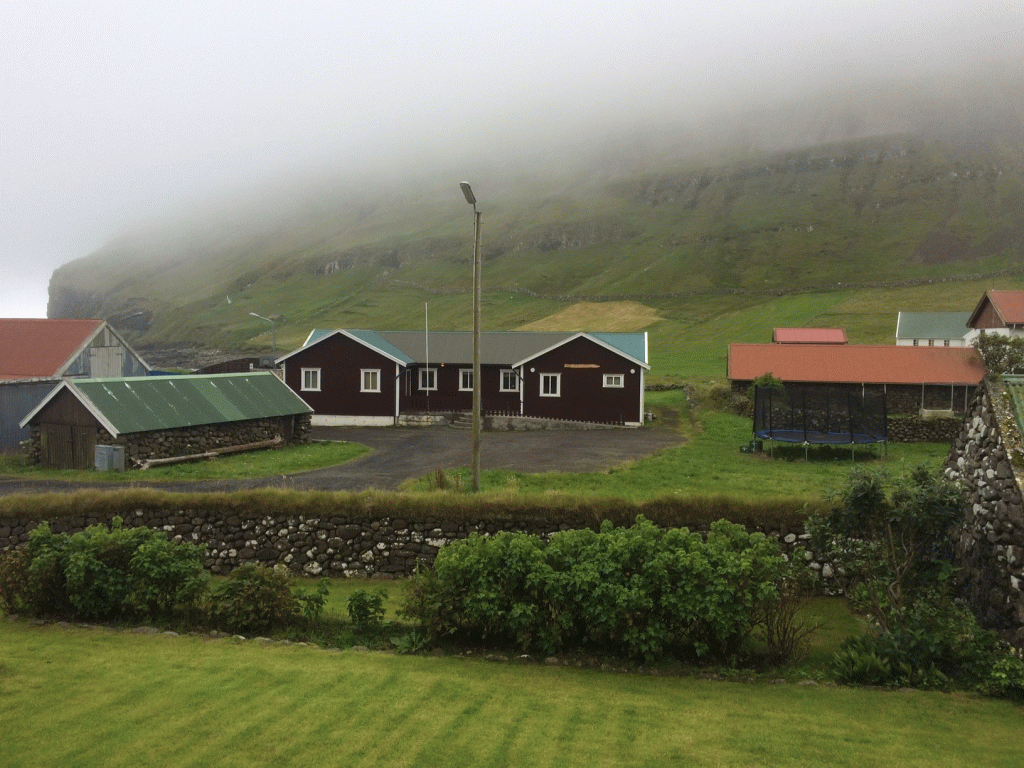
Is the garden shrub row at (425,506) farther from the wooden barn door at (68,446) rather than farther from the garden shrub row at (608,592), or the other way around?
the wooden barn door at (68,446)

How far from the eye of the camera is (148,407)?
29.2m

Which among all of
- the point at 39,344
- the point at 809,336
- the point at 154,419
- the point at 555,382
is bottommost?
the point at 154,419

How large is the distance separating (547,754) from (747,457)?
23.9 m

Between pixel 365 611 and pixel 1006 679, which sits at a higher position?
pixel 365 611

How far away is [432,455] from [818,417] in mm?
15923

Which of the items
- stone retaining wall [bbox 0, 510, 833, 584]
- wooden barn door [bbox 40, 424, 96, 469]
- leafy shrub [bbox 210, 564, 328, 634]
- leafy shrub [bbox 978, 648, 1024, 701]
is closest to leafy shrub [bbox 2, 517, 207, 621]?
leafy shrub [bbox 210, 564, 328, 634]

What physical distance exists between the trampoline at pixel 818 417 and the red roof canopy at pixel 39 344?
107ft

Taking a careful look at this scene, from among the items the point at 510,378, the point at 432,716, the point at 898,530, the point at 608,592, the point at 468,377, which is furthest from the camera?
the point at 468,377

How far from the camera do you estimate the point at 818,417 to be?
33312 mm

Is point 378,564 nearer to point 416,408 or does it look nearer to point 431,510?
point 431,510

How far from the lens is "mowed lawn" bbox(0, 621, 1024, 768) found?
748 centimetres

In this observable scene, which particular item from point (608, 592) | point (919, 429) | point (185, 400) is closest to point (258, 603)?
point (608, 592)

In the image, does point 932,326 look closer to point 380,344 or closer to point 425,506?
point 380,344

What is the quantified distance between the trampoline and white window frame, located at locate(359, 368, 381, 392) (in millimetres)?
20742
